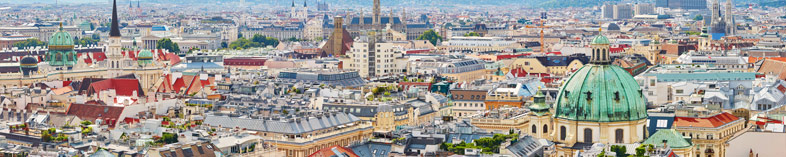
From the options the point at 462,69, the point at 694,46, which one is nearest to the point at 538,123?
the point at 462,69

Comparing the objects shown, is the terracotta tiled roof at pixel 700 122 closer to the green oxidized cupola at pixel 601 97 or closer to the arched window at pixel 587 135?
the green oxidized cupola at pixel 601 97

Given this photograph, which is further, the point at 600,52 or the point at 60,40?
the point at 60,40

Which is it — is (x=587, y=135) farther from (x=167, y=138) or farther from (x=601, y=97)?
(x=167, y=138)

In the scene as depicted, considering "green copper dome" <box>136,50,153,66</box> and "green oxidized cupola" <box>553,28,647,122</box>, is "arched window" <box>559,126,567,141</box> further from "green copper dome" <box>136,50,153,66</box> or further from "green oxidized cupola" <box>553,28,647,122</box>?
"green copper dome" <box>136,50,153,66</box>

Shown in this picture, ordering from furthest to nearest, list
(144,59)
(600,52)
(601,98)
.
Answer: (144,59) → (600,52) → (601,98)

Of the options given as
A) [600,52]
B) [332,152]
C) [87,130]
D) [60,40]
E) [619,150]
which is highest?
[600,52]

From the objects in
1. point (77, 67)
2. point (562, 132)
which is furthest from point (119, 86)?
point (562, 132)

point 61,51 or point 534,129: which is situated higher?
point 61,51

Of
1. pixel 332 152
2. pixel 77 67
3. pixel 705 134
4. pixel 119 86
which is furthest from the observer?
pixel 77 67
